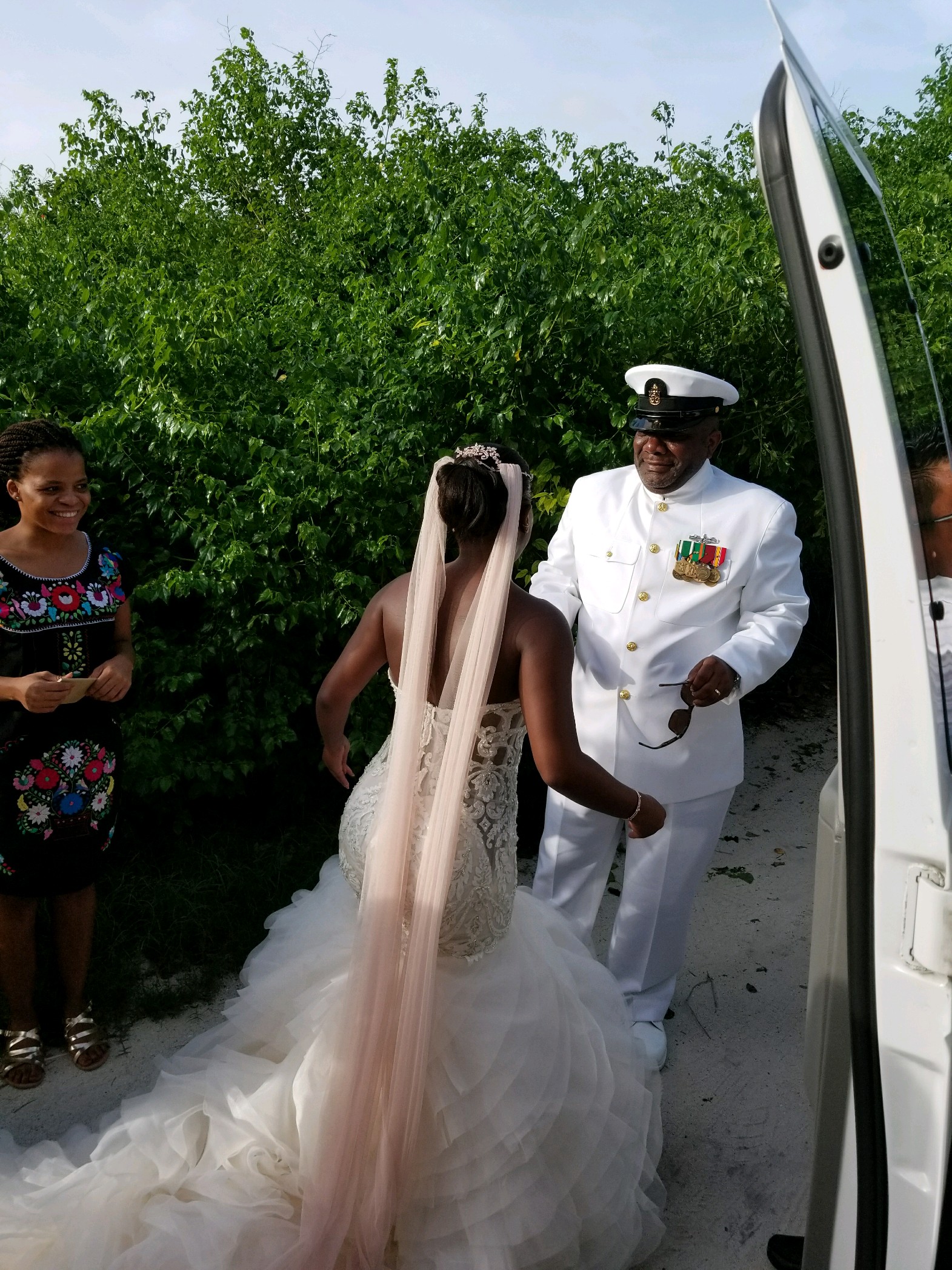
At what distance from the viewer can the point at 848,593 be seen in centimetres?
157

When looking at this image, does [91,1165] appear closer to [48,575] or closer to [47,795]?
[47,795]

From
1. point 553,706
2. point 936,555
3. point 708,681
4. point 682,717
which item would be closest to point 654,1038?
point 682,717

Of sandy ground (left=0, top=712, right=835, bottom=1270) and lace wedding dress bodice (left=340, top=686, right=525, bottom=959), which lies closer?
lace wedding dress bodice (left=340, top=686, right=525, bottom=959)

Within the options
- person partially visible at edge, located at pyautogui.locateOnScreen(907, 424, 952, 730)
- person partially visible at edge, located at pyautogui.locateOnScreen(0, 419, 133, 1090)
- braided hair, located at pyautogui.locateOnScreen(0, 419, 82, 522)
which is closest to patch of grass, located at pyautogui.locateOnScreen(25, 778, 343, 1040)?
person partially visible at edge, located at pyautogui.locateOnScreen(0, 419, 133, 1090)

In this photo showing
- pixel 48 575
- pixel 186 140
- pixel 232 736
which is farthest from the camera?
pixel 186 140

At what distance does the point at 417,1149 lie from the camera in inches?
95.8

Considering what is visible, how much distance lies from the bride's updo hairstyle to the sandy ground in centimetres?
198

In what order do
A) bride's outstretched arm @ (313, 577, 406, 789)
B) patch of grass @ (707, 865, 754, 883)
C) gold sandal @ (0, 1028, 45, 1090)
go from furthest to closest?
1. patch of grass @ (707, 865, 754, 883)
2. gold sandal @ (0, 1028, 45, 1090)
3. bride's outstretched arm @ (313, 577, 406, 789)

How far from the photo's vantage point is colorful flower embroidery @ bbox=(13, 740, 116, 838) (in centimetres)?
325

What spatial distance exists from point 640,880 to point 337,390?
2.55 meters

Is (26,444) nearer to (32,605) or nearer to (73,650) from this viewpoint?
(32,605)

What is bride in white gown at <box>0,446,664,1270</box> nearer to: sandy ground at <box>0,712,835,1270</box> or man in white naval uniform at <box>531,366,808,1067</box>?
sandy ground at <box>0,712,835,1270</box>

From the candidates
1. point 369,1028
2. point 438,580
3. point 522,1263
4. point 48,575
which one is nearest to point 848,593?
point 438,580

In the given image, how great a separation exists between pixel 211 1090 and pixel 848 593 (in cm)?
193
